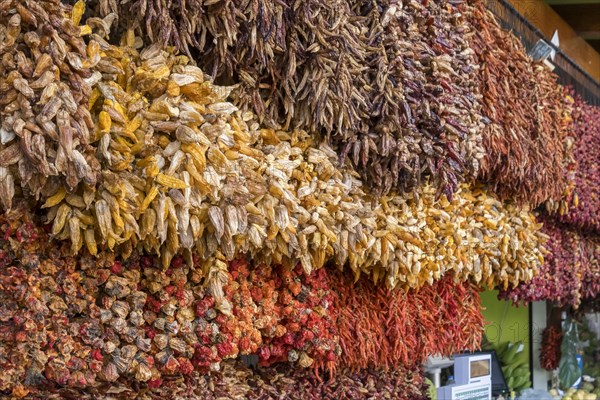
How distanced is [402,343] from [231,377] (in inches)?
29.9

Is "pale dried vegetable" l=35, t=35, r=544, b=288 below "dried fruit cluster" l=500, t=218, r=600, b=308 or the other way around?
the other way around

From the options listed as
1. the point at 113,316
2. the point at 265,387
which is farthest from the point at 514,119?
the point at 113,316

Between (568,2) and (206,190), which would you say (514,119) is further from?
(568,2)

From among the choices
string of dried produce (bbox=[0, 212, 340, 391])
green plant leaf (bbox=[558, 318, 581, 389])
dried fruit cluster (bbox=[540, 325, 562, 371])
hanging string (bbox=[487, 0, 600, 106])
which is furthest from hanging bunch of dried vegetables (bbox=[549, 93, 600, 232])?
string of dried produce (bbox=[0, 212, 340, 391])

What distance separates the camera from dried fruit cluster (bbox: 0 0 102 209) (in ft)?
5.42

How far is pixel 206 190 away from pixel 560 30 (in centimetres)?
441

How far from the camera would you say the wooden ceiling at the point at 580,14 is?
589cm

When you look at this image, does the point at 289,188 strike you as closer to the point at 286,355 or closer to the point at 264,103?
the point at 264,103

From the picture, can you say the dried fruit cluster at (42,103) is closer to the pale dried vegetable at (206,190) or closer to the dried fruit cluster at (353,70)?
the pale dried vegetable at (206,190)

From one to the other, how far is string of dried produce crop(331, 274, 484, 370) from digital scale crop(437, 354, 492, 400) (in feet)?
1.27

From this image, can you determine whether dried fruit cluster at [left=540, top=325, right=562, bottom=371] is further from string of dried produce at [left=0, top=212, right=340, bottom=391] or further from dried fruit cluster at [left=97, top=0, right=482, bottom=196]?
string of dried produce at [left=0, top=212, right=340, bottom=391]

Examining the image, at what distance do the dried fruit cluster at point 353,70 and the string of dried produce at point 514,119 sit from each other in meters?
0.28

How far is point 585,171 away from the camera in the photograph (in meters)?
4.76

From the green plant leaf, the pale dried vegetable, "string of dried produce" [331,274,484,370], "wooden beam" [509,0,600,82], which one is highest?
"wooden beam" [509,0,600,82]
